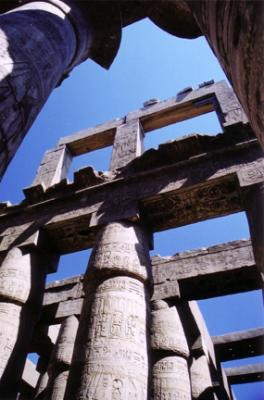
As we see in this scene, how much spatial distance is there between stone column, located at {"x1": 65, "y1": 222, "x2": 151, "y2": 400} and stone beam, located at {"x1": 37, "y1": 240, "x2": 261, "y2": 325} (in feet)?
8.02

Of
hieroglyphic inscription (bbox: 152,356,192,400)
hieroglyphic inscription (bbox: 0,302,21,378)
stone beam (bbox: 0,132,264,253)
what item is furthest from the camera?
hieroglyphic inscription (bbox: 152,356,192,400)

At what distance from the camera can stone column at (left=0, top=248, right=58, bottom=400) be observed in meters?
4.22

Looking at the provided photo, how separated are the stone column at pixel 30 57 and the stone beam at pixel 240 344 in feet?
26.3

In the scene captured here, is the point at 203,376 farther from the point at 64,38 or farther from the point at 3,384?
the point at 64,38

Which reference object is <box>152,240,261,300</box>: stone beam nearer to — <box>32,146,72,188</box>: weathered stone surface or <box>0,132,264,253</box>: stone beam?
<box>0,132,264,253</box>: stone beam

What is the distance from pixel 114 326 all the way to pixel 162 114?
23.8ft

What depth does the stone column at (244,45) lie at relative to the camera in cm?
118

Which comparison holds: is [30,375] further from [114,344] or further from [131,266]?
[114,344]

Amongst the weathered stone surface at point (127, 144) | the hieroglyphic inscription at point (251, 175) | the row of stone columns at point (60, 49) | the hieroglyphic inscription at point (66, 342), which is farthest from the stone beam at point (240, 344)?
the row of stone columns at point (60, 49)

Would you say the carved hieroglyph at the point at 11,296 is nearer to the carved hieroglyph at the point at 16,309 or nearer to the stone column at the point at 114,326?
the carved hieroglyph at the point at 16,309

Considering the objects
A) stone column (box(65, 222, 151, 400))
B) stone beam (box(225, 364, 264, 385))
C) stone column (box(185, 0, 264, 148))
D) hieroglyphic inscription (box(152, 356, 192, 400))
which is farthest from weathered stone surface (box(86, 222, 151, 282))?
stone beam (box(225, 364, 264, 385))

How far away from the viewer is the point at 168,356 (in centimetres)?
618

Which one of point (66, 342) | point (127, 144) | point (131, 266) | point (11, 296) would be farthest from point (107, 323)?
point (127, 144)

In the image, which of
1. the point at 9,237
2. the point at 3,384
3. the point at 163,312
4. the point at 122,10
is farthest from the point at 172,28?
the point at 3,384
